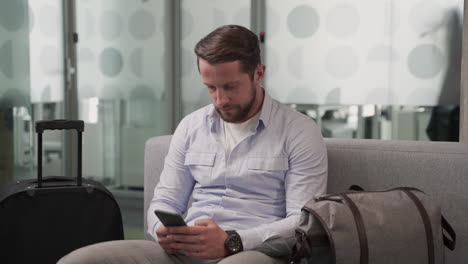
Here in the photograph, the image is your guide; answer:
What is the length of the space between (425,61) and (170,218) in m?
3.26

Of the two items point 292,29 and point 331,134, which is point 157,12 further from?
point 331,134

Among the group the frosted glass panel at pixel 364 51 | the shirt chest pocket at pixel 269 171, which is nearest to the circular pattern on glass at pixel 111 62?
the frosted glass panel at pixel 364 51

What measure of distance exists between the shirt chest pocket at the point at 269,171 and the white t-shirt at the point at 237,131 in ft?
0.38

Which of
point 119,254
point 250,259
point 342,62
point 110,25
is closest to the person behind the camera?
point 250,259

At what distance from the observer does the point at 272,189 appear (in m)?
2.03

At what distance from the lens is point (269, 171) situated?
79.0 inches

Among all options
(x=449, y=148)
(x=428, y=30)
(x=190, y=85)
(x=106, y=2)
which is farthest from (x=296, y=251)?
(x=106, y=2)

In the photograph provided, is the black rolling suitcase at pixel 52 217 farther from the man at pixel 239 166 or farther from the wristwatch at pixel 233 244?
the wristwatch at pixel 233 244

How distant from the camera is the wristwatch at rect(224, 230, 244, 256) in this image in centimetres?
182

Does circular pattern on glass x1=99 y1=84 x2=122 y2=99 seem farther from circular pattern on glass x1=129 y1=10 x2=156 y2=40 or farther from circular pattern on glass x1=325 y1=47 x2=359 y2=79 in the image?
circular pattern on glass x1=325 y1=47 x2=359 y2=79

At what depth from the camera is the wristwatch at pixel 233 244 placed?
71.8 inches

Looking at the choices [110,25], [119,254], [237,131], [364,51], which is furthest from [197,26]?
[119,254]

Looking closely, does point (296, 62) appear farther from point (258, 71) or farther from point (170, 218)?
point (170, 218)

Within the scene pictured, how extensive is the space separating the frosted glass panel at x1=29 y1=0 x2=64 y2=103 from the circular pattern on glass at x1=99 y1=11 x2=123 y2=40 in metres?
0.35
